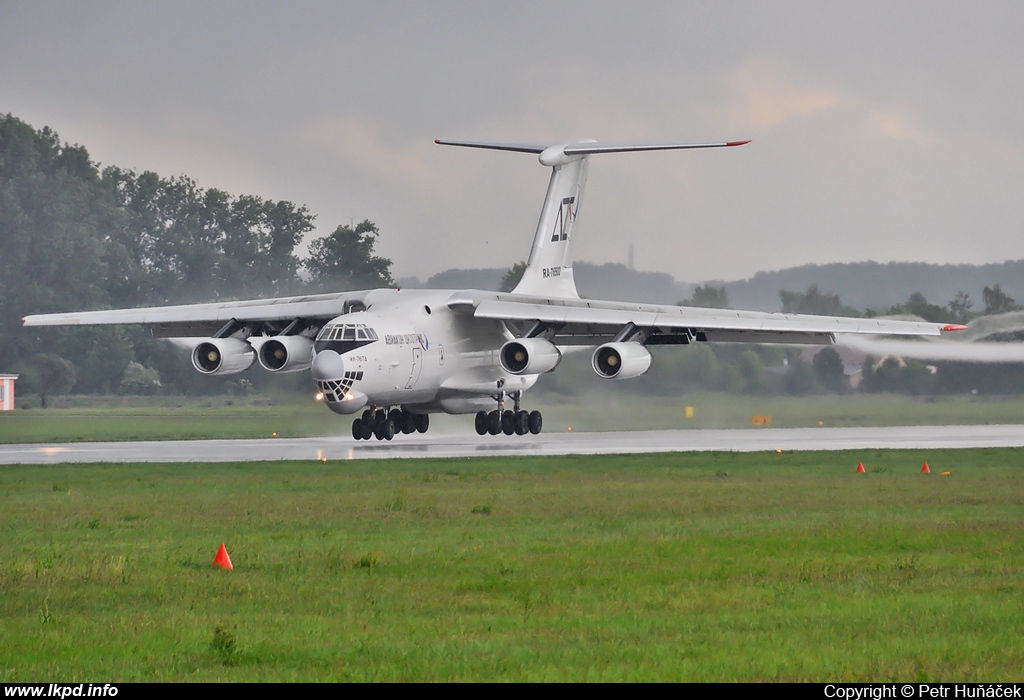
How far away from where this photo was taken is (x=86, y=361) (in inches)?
2544

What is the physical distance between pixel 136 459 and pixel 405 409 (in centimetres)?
1135

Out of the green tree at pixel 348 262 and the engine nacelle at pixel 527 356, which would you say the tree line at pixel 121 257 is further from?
the engine nacelle at pixel 527 356

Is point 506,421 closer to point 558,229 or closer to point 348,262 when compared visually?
point 558,229

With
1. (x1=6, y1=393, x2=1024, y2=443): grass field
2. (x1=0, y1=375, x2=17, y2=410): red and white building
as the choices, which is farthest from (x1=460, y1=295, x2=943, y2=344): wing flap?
(x1=0, y1=375, x2=17, y2=410): red and white building

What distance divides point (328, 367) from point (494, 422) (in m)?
9.02

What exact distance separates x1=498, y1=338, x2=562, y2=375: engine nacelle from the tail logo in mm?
7496

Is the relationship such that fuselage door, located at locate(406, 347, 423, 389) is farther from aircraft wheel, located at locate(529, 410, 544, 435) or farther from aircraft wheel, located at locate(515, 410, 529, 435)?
aircraft wheel, located at locate(529, 410, 544, 435)

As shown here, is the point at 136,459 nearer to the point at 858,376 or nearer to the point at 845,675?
the point at 845,675

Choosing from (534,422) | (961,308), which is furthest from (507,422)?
(961,308)

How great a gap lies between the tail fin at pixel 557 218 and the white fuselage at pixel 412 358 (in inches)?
135

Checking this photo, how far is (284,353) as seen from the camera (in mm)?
34781

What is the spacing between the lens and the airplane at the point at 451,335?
32.6m

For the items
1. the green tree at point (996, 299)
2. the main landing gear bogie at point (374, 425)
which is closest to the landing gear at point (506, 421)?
the main landing gear bogie at point (374, 425)

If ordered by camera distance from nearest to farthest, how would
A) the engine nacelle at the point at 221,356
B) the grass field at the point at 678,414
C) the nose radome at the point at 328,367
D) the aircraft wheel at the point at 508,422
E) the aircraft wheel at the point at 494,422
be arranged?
the nose radome at the point at 328,367, the engine nacelle at the point at 221,356, the aircraft wheel at the point at 508,422, the aircraft wheel at the point at 494,422, the grass field at the point at 678,414
